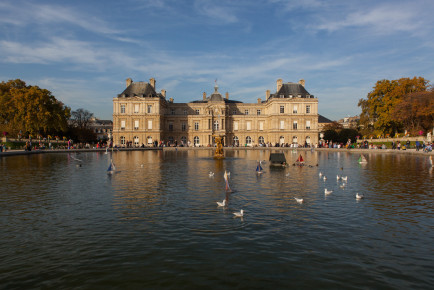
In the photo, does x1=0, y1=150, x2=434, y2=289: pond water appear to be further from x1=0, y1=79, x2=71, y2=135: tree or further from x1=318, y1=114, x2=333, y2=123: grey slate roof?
x1=318, y1=114, x2=333, y2=123: grey slate roof

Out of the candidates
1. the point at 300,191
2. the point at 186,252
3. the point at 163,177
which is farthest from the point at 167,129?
the point at 186,252

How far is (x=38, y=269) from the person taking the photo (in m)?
6.62

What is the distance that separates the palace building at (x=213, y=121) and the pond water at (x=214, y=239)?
67.4m

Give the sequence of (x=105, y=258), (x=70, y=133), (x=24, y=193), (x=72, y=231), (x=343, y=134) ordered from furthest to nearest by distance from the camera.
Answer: (x=343, y=134)
(x=70, y=133)
(x=24, y=193)
(x=72, y=231)
(x=105, y=258)

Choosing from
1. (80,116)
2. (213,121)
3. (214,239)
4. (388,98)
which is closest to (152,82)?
(213,121)

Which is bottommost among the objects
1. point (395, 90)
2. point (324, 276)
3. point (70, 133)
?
point (324, 276)

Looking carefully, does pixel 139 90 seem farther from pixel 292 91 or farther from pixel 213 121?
pixel 292 91

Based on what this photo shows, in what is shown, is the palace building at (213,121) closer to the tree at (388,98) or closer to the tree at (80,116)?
the tree at (388,98)

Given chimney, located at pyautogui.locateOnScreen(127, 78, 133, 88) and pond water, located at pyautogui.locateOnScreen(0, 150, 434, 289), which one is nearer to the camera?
pond water, located at pyautogui.locateOnScreen(0, 150, 434, 289)

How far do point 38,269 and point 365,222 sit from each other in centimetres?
894

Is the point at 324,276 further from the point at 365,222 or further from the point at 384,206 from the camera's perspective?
the point at 384,206

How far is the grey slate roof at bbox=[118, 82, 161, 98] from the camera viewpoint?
81500mm

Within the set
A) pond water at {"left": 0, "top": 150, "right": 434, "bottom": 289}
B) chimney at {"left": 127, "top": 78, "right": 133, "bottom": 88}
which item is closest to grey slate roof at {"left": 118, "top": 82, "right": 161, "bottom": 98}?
chimney at {"left": 127, "top": 78, "right": 133, "bottom": 88}

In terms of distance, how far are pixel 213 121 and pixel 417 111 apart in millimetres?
47266
